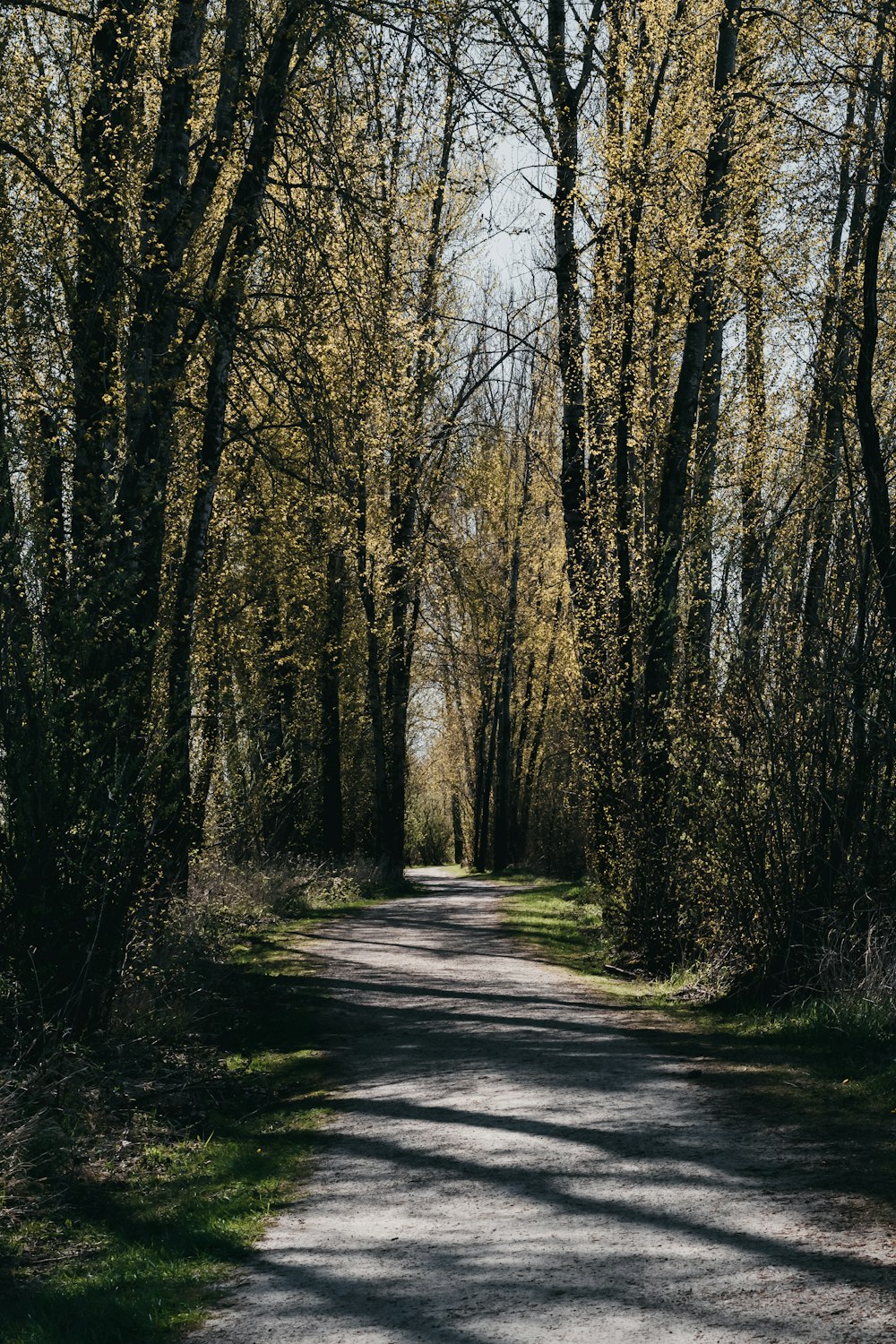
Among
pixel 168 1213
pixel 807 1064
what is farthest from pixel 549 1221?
pixel 807 1064

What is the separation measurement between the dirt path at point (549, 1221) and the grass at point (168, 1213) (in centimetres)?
22

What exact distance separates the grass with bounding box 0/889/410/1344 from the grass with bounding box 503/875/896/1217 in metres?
2.59

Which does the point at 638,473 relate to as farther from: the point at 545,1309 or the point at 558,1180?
the point at 545,1309

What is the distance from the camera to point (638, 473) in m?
14.0

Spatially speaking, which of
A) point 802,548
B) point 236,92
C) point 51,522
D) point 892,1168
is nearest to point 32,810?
point 51,522

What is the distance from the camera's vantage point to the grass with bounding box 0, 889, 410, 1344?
4840 mm

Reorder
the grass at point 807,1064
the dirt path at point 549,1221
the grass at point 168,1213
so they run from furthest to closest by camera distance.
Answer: the grass at point 807,1064 → the grass at point 168,1213 → the dirt path at point 549,1221

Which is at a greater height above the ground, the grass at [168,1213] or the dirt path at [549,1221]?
the dirt path at [549,1221]

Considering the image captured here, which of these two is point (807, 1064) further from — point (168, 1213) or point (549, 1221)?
point (168, 1213)

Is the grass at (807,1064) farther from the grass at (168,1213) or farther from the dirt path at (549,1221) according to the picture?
the grass at (168,1213)

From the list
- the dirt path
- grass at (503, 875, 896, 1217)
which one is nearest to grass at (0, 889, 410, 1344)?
the dirt path

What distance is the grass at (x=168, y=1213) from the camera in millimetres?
4840

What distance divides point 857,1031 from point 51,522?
6.58m

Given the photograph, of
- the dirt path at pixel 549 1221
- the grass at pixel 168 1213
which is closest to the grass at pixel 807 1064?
the dirt path at pixel 549 1221
